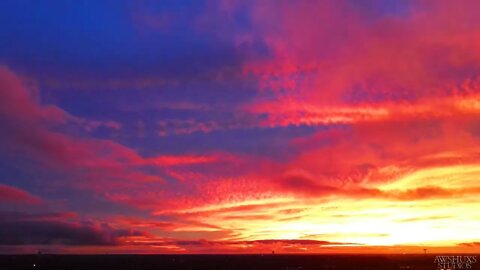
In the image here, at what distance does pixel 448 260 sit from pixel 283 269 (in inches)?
2638

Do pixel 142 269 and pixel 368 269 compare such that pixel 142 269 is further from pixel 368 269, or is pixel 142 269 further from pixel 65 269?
pixel 368 269

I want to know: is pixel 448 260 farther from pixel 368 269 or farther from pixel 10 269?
pixel 10 269

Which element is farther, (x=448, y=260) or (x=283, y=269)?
(x=448, y=260)

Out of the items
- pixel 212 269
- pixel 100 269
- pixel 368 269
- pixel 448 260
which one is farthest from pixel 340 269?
pixel 100 269

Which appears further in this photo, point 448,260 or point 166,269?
point 448,260

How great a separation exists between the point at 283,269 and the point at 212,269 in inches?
877

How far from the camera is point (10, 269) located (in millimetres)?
151500

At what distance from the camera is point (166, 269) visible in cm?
16175

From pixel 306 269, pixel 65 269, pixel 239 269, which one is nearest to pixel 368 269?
pixel 306 269

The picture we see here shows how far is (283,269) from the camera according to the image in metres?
157

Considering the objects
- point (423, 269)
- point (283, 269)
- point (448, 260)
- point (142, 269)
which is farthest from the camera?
point (448, 260)

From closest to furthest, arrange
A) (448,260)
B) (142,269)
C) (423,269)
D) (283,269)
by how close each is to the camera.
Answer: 1. (423,269)
2. (283,269)
3. (142,269)
4. (448,260)

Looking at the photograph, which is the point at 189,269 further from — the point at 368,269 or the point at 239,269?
the point at 368,269

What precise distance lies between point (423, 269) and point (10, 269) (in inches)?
4738
